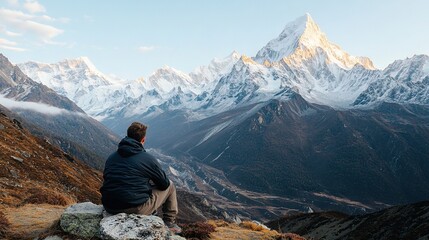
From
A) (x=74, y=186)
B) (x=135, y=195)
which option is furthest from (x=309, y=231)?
(x=135, y=195)

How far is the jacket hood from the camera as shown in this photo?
15070 millimetres

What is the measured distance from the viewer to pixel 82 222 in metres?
15.3

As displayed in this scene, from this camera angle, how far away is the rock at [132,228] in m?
13.8

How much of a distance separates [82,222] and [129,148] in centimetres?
339

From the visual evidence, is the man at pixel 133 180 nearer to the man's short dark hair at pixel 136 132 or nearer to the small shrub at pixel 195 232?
the man's short dark hair at pixel 136 132

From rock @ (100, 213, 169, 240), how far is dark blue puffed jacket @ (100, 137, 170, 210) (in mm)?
554

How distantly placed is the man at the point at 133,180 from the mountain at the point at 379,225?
5437cm

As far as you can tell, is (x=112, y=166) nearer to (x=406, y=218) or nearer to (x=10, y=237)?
(x=10, y=237)

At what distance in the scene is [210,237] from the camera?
19.1 m

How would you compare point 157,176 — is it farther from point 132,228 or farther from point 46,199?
point 46,199

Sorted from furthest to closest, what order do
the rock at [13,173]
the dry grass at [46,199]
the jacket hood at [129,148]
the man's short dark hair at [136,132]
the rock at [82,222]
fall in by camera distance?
the rock at [13,173]
the dry grass at [46,199]
the man's short dark hair at [136,132]
the jacket hood at [129,148]
the rock at [82,222]

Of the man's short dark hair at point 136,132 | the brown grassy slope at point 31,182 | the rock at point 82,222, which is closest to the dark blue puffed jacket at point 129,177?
the man's short dark hair at point 136,132

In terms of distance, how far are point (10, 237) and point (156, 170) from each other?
7.15 meters

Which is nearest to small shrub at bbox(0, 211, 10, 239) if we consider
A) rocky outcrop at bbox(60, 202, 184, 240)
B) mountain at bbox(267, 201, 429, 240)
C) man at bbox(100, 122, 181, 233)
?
rocky outcrop at bbox(60, 202, 184, 240)
